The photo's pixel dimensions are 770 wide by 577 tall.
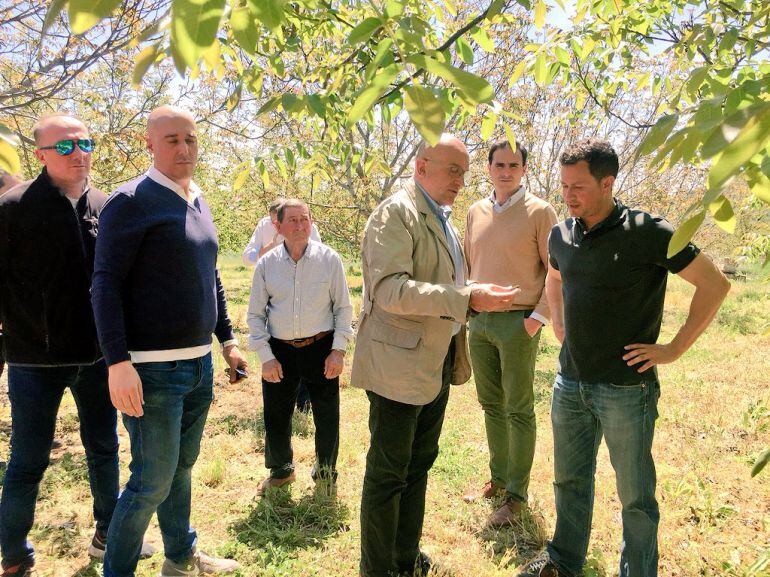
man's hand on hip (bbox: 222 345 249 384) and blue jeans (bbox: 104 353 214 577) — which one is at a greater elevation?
man's hand on hip (bbox: 222 345 249 384)

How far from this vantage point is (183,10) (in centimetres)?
70

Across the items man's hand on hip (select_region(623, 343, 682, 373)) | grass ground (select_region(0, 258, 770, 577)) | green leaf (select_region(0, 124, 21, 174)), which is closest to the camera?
green leaf (select_region(0, 124, 21, 174))

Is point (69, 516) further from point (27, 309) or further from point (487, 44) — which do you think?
point (487, 44)

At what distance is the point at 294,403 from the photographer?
13.3 ft

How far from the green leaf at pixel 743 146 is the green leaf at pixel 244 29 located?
28.3 inches

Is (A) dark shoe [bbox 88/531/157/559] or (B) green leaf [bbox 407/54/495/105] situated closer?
(B) green leaf [bbox 407/54/495/105]

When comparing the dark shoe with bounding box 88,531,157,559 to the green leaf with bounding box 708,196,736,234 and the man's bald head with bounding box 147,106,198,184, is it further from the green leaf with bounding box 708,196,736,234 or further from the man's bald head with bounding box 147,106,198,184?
the green leaf with bounding box 708,196,736,234

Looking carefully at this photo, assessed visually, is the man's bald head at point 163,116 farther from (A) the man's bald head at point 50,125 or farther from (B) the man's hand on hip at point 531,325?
(B) the man's hand on hip at point 531,325

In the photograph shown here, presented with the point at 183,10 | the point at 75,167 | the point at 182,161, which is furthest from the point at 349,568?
the point at 183,10

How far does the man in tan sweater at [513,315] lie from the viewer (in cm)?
358

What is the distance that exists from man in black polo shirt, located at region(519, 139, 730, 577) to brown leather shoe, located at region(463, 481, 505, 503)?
1289mm

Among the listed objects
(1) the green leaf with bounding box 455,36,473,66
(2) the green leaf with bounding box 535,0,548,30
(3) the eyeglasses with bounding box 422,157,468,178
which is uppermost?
(2) the green leaf with bounding box 535,0,548,30

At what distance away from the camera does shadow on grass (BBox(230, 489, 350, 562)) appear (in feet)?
11.1

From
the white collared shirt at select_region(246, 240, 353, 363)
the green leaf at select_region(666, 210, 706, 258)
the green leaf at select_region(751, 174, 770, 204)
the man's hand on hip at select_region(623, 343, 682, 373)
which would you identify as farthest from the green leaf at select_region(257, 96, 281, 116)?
the white collared shirt at select_region(246, 240, 353, 363)
